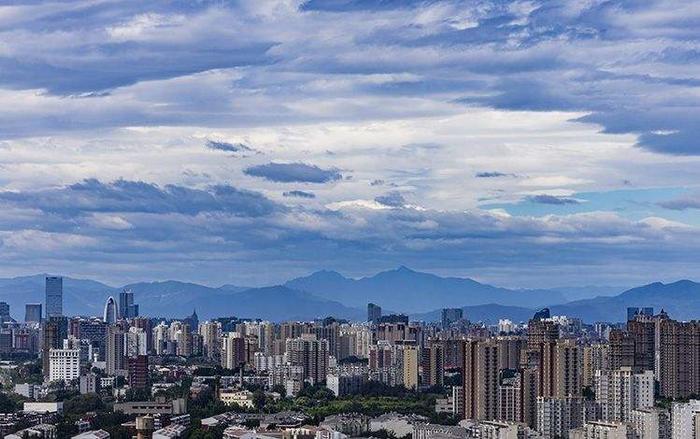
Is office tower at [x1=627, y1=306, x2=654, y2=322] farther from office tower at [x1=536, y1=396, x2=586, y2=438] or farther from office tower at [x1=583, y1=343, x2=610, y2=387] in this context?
office tower at [x1=536, y1=396, x2=586, y2=438]

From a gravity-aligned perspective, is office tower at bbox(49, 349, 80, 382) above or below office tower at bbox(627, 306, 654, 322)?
below

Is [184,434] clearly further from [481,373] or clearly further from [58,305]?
[58,305]

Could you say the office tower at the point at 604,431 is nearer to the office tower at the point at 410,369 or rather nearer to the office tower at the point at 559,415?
the office tower at the point at 559,415

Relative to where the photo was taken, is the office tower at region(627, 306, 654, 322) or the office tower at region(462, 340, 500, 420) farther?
the office tower at region(627, 306, 654, 322)

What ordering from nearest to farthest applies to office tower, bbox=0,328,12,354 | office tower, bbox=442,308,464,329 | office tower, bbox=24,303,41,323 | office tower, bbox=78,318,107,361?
office tower, bbox=78,318,107,361
office tower, bbox=0,328,12,354
office tower, bbox=442,308,464,329
office tower, bbox=24,303,41,323

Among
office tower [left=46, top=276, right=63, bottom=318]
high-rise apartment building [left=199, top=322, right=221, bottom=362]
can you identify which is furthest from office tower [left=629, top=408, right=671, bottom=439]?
office tower [left=46, top=276, right=63, bottom=318]

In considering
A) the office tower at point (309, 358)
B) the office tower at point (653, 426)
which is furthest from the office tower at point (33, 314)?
the office tower at point (653, 426)

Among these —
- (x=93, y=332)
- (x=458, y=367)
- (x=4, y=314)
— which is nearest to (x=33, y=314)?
(x=4, y=314)
